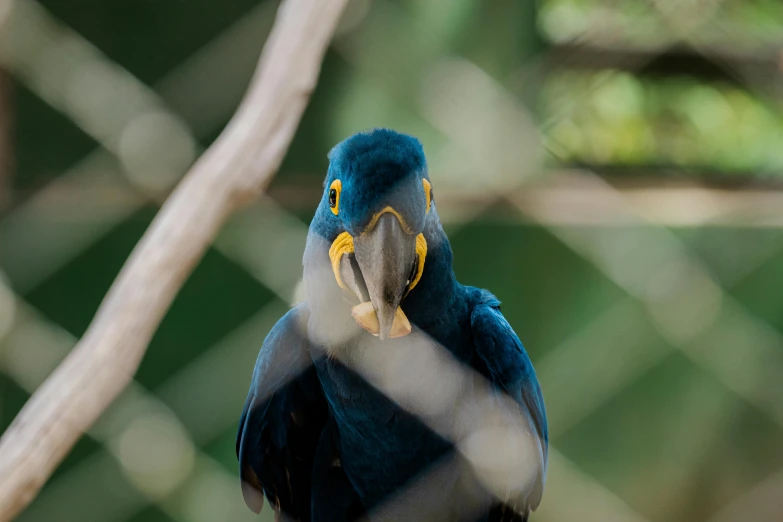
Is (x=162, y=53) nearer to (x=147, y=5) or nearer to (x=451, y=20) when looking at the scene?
(x=147, y=5)

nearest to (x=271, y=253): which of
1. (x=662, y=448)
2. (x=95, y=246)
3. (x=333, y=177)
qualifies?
(x=95, y=246)

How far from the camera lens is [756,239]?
1.97 meters

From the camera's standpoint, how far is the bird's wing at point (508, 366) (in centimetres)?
110

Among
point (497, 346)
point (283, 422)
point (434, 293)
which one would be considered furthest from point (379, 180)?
point (283, 422)

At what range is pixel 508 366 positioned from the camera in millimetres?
1103

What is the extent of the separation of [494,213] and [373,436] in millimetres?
857

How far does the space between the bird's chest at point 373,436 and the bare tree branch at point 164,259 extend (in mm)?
289

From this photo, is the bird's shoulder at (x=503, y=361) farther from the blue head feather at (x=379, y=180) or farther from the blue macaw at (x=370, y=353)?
the blue head feather at (x=379, y=180)

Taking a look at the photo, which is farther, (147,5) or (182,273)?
(147,5)

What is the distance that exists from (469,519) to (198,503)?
2.78ft

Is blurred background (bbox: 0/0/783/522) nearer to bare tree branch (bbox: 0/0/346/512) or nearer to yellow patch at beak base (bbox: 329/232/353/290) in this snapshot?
bare tree branch (bbox: 0/0/346/512)

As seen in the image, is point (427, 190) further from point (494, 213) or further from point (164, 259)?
point (494, 213)

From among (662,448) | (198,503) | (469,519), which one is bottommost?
(662,448)

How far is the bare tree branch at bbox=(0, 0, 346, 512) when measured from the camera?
1034mm
